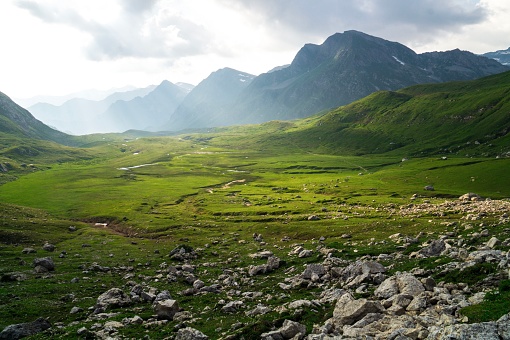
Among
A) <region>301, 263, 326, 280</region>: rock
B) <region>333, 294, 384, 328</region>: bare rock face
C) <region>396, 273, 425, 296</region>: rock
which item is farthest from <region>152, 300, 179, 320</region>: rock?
<region>396, 273, 425, 296</region>: rock

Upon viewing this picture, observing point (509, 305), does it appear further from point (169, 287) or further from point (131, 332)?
point (169, 287)

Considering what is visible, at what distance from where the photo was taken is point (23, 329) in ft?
94.8

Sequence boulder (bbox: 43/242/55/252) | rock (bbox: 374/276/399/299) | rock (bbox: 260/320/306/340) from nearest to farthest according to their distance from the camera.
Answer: rock (bbox: 260/320/306/340)
rock (bbox: 374/276/399/299)
boulder (bbox: 43/242/55/252)

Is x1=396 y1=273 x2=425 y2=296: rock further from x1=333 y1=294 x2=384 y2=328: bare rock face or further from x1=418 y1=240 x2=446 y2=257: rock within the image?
x1=418 y1=240 x2=446 y2=257: rock

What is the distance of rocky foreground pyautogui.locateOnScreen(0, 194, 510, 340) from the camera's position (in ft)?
65.6

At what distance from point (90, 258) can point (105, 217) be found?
49.2m

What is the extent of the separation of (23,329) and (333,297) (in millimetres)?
27942

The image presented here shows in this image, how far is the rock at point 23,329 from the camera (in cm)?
2805

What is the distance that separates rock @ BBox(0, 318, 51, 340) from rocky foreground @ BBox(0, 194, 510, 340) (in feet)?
0.25

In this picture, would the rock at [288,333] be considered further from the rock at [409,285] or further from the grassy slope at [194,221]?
the rock at [409,285]

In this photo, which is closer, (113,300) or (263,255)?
(113,300)

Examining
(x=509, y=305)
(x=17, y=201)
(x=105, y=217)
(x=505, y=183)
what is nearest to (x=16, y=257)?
(x=105, y=217)

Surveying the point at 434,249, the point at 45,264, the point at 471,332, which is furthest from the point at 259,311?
→ the point at 45,264

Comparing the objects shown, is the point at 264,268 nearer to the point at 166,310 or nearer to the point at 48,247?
the point at 166,310
